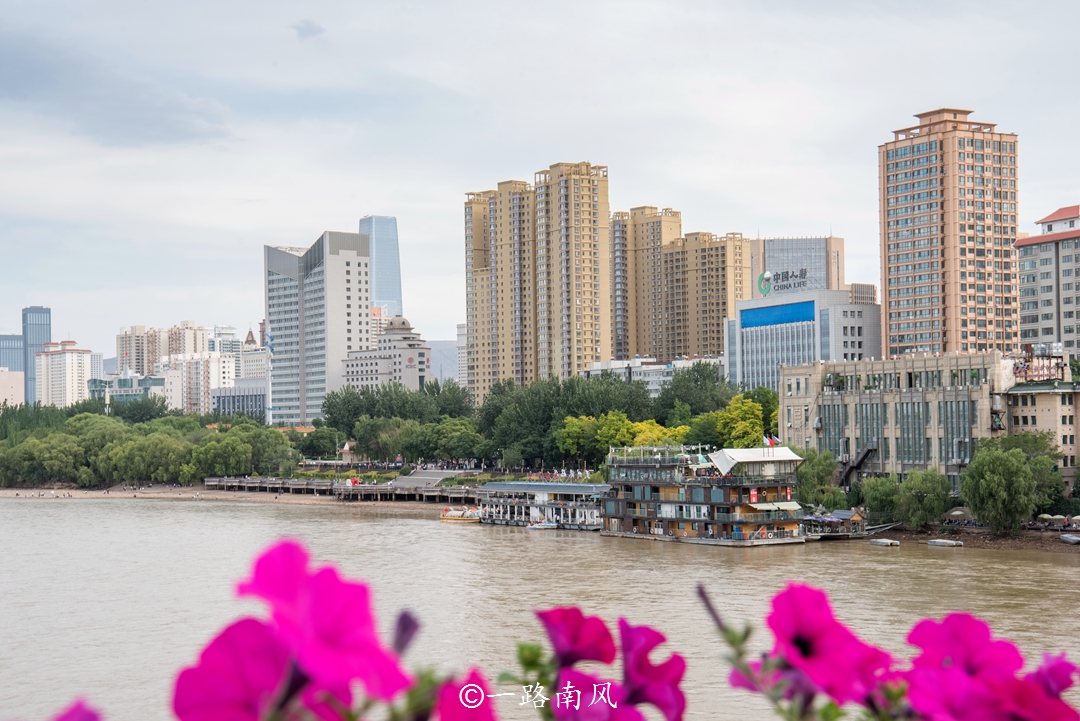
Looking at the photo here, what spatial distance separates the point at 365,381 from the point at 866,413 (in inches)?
4557

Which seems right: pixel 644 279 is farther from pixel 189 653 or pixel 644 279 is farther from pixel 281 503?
pixel 189 653

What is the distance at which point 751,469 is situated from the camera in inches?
2397

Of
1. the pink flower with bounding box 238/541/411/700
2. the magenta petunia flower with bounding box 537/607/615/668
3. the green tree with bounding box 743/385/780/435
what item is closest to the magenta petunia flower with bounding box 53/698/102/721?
the pink flower with bounding box 238/541/411/700

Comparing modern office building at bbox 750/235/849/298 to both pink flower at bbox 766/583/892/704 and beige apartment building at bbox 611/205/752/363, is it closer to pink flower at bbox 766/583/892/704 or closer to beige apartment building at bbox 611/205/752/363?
beige apartment building at bbox 611/205/752/363

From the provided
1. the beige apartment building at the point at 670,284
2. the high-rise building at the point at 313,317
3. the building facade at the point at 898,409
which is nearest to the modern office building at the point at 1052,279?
the building facade at the point at 898,409

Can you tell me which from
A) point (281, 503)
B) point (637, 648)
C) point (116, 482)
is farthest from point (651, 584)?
point (116, 482)

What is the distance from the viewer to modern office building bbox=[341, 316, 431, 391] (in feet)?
575

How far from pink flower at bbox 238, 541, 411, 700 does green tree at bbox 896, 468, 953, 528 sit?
2470 inches

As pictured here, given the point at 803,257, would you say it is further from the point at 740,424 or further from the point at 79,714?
the point at 79,714

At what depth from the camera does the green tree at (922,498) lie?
61.4 metres

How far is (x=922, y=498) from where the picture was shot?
62000 mm

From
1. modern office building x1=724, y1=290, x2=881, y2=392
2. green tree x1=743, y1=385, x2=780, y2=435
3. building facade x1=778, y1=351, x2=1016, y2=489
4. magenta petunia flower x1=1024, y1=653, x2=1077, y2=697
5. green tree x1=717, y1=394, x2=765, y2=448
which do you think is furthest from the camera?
modern office building x1=724, y1=290, x2=881, y2=392

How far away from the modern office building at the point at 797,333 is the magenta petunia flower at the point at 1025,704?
107m

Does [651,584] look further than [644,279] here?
No
